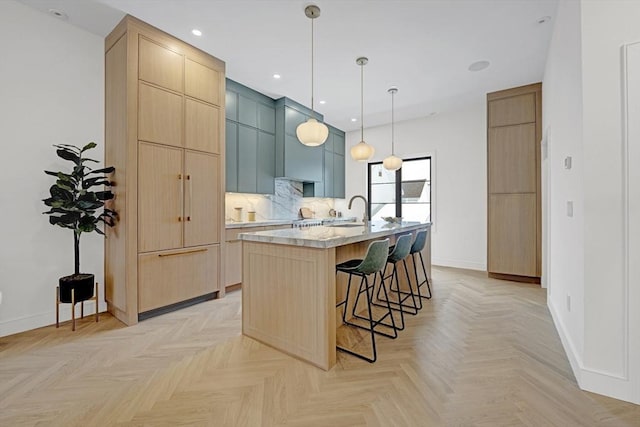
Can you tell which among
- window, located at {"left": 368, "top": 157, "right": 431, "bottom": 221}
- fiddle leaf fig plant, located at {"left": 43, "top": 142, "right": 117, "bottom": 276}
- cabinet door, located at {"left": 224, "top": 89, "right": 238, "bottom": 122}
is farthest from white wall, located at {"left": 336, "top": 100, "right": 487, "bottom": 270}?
fiddle leaf fig plant, located at {"left": 43, "top": 142, "right": 117, "bottom": 276}

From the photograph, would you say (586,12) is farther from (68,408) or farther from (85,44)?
(85,44)

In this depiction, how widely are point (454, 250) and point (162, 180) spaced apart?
16.3ft

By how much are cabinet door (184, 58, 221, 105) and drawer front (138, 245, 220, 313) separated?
71.5 inches

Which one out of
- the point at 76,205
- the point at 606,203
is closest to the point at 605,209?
the point at 606,203

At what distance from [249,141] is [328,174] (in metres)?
2.25

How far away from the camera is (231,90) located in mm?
4137

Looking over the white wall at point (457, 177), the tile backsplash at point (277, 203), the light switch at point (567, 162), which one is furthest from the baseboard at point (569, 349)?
the tile backsplash at point (277, 203)

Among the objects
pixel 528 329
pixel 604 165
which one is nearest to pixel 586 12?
pixel 604 165

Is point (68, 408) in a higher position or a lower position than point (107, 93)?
lower

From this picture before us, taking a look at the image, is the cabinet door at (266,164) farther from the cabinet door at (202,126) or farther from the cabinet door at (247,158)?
the cabinet door at (202,126)

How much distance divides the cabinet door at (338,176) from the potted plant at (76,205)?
4.42m

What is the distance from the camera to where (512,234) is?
4398 mm

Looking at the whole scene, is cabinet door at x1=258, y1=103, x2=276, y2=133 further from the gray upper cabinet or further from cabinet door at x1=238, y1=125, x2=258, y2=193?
cabinet door at x1=238, y1=125, x2=258, y2=193

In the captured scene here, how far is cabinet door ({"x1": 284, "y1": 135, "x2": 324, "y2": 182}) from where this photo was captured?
4.96 meters
